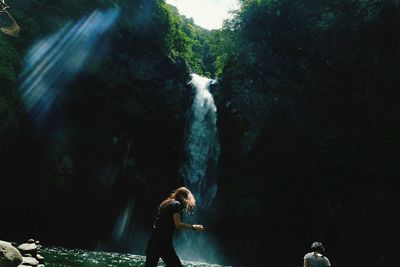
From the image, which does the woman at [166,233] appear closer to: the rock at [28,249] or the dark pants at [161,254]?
the dark pants at [161,254]

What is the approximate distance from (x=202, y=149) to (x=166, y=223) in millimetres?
23024

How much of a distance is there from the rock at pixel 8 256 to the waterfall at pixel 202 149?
727 inches

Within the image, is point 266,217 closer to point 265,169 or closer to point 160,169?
point 265,169

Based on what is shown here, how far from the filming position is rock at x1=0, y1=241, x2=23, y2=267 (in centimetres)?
909

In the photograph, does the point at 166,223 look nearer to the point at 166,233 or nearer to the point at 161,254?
the point at 166,233

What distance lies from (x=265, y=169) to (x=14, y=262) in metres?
21.1

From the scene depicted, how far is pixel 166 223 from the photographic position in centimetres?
614

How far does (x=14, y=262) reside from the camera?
9453 mm

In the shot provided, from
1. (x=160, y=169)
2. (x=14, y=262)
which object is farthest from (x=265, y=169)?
(x=14, y=262)

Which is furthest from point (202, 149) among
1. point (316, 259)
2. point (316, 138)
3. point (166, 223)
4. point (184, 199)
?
point (166, 223)

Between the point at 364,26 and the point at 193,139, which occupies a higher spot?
the point at 364,26

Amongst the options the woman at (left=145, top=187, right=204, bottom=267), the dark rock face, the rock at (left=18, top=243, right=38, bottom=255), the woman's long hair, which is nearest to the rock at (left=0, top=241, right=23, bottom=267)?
the rock at (left=18, top=243, right=38, bottom=255)

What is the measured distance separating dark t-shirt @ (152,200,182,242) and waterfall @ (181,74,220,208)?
2160cm

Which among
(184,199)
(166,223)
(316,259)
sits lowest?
(166,223)
